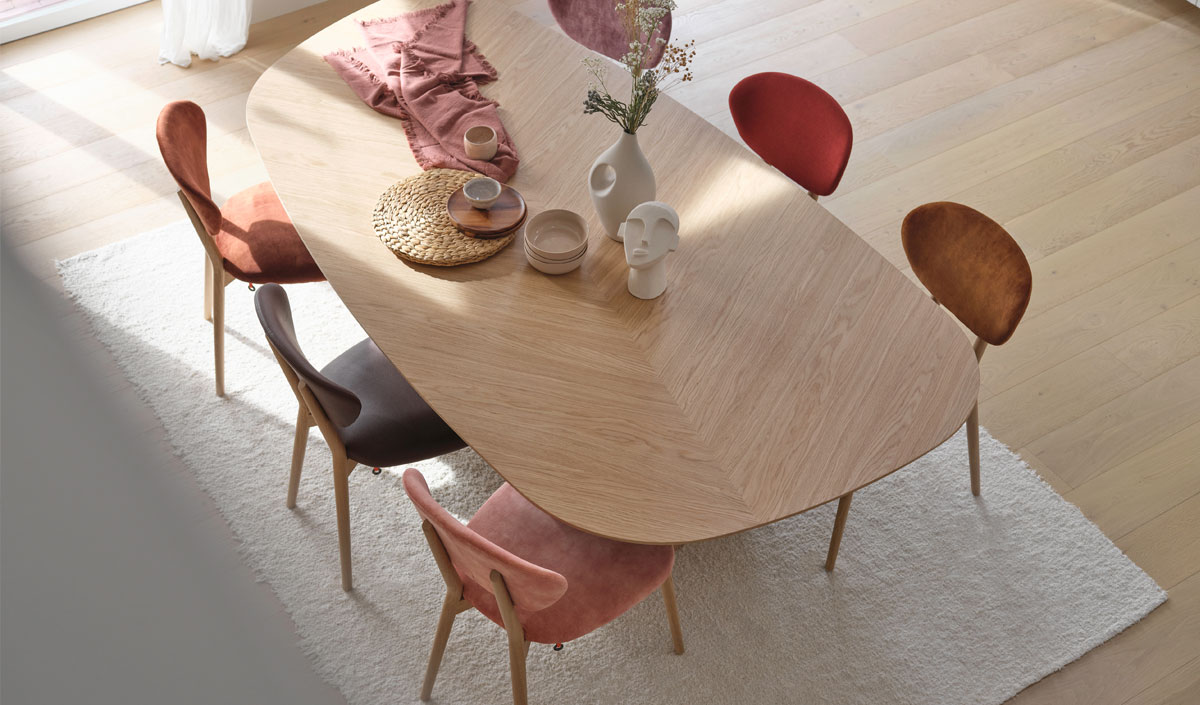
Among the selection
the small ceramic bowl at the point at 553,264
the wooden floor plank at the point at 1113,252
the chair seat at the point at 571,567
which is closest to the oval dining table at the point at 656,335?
the small ceramic bowl at the point at 553,264

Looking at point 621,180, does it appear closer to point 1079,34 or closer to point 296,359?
point 296,359

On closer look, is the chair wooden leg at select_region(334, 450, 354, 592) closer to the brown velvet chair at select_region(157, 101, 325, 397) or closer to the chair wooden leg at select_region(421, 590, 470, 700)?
the chair wooden leg at select_region(421, 590, 470, 700)

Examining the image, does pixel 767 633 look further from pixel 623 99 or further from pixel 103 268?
pixel 103 268

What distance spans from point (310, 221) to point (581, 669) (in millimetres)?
1249

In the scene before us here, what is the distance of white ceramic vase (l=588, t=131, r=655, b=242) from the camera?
6.66ft

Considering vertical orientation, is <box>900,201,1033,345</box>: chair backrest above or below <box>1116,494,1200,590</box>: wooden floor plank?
above

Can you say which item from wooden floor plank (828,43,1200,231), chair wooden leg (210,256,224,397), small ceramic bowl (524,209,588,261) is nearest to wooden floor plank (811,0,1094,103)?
wooden floor plank (828,43,1200,231)

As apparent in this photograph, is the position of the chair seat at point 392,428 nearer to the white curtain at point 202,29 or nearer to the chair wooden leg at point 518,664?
the chair wooden leg at point 518,664

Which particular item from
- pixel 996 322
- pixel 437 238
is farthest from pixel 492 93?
pixel 996 322

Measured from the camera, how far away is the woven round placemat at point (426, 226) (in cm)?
209

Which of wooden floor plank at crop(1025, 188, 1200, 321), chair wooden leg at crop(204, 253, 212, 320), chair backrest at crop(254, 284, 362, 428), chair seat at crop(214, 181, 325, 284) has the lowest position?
chair wooden leg at crop(204, 253, 212, 320)

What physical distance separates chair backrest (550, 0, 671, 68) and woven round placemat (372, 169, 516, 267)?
1.10 m

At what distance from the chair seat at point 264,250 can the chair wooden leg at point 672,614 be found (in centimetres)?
123

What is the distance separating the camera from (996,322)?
7.21ft
